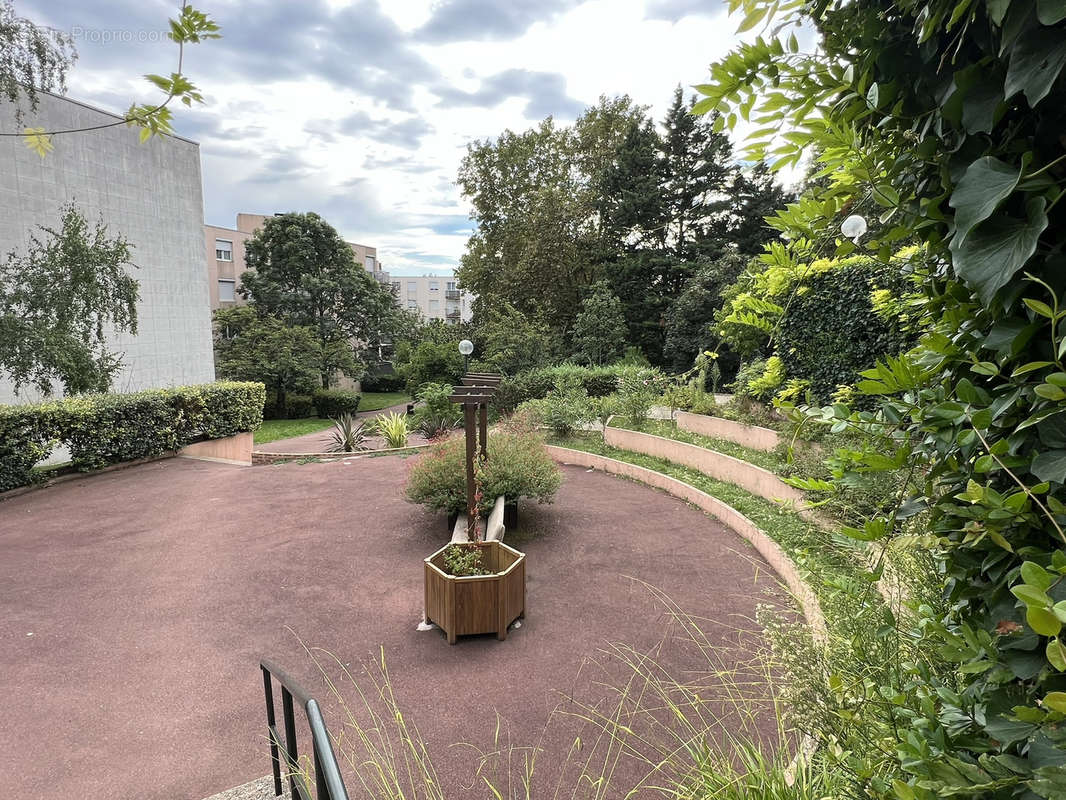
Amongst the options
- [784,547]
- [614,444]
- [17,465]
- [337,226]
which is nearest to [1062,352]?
[784,547]

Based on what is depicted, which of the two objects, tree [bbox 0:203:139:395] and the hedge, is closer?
the hedge

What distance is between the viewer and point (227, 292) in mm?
34312

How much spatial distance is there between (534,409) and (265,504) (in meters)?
6.67

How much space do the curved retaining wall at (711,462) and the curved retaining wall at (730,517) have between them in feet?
1.88

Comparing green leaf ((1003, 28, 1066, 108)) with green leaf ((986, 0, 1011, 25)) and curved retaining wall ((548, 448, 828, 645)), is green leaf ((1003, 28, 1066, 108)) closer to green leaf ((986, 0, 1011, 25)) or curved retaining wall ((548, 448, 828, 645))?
green leaf ((986, 0, 1011, 25))

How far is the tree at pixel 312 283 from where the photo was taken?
90.7 feet

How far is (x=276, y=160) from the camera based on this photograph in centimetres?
1402

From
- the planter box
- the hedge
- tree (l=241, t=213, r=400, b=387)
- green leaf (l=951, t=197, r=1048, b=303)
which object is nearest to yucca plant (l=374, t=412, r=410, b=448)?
the hedge

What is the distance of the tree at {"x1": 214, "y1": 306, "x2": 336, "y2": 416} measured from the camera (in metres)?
23.9

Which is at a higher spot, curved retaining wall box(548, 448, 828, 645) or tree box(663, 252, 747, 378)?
tree box(663, 252, 747, 378)

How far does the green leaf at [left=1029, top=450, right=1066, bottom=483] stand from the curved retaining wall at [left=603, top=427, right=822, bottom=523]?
5.39 metres

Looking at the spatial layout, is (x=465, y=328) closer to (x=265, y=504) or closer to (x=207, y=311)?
(x=207, y=311)

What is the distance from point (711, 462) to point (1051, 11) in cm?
883

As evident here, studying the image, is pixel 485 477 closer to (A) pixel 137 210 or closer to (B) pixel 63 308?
(B) pixel 63 308
